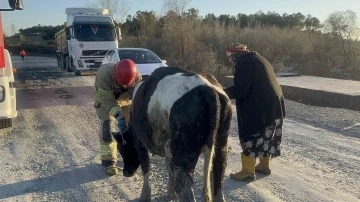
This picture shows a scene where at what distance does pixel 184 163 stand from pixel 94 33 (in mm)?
16969

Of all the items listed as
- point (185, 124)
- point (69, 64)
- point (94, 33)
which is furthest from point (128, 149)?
point (69, 64)

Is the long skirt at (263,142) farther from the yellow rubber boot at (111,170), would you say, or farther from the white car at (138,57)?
the white car at (138,57)

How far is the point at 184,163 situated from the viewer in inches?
146

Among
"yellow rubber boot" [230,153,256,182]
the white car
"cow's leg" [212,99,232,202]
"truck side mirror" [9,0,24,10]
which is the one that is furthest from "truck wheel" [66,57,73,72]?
"cow's leg" [212,99,232,202]

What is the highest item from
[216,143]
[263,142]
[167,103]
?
[167,103]

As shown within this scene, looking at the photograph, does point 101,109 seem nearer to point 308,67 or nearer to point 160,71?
point 160,71

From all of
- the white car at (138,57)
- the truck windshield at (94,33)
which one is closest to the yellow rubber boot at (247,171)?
the white car at (138,57)

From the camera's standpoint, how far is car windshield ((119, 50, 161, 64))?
13.8m

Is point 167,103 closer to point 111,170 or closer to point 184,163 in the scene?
point 184,163

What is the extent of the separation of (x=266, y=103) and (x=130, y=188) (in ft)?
6.81

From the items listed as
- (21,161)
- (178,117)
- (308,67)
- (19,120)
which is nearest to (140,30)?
(308,67)

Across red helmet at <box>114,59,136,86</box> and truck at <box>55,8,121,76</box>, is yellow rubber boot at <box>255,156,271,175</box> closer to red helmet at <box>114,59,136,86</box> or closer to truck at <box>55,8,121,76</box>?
red helmet at <box>114,59,136,86</box>

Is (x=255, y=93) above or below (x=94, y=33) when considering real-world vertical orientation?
below

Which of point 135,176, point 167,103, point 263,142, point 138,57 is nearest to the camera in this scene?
point 167,103
